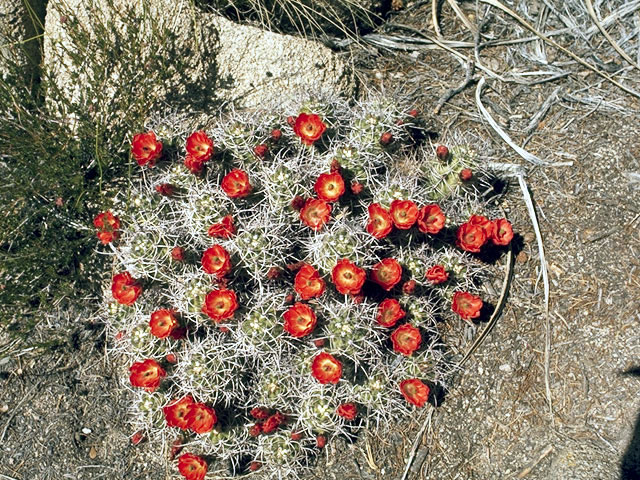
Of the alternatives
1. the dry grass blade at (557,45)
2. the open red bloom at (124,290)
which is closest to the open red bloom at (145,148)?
the open red bloom at (124,290)

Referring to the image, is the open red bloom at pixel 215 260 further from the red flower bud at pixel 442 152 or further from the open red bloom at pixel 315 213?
the red flower bud at pixel 442 152

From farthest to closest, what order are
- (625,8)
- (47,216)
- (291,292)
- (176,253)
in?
(625,8)
(47,216)
(291,292)
(176,253)

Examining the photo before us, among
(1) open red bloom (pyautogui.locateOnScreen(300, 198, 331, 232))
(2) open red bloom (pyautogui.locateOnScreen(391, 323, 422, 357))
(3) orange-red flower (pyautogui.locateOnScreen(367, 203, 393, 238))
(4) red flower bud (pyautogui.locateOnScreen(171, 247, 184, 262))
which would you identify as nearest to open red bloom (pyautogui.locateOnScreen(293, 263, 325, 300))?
(1) open red bloom (pyautogui.locateOnScreen(300, 198, 331, 232))

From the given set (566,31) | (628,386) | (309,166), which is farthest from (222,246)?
(566,31)

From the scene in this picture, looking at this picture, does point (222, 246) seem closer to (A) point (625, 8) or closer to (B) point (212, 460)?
(B) point (212, 460)

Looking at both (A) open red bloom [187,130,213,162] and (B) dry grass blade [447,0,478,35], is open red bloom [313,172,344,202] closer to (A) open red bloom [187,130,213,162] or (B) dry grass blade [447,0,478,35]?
(A) open red bloom [187,130,213,162]

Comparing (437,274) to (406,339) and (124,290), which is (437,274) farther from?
(124,290)

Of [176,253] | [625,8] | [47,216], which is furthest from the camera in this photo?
[625,8]
